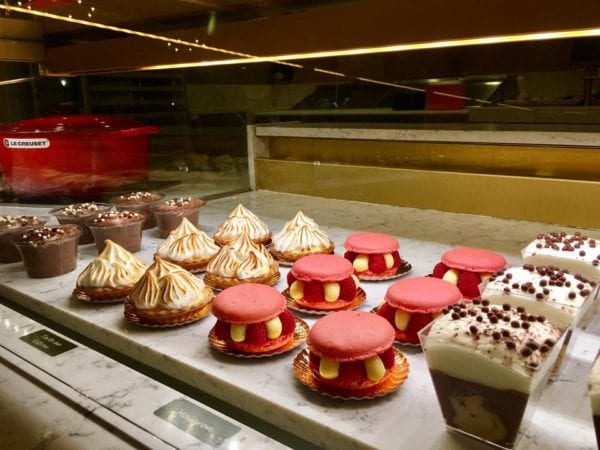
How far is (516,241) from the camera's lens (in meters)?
1.95

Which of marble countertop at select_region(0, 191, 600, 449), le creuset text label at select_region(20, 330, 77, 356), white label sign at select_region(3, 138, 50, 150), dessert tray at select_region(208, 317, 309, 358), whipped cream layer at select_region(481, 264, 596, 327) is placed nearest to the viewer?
marble countertop at select_region(0, 191, 600, 449)

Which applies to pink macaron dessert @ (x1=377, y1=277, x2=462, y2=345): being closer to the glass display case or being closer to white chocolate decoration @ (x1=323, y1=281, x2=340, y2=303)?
the glass display case

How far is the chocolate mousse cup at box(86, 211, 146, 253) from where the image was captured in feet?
6.40

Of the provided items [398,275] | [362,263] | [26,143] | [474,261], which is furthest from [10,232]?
[474,261]

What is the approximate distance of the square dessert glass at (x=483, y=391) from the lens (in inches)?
33.6

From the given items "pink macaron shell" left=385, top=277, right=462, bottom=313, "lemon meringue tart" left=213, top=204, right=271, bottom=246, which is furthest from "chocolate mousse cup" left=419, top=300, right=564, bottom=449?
"lemon meringue tart" left=213, top=204, right=271, bottom=246

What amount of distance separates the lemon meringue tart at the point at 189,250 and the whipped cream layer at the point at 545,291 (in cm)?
96

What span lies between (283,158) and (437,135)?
0.99 metres

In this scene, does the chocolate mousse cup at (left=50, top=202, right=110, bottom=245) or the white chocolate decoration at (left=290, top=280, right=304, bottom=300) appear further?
the chocolate mousse cup at (left=50, top=202, right=110, bottom=245)

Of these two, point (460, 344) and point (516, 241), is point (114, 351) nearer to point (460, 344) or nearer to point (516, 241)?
point (460, 344)

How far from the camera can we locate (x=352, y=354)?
1.04 meters

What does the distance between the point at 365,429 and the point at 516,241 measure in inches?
49.2

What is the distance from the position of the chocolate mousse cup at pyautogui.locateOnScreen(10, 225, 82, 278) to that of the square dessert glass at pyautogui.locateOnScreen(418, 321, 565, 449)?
1.35 m

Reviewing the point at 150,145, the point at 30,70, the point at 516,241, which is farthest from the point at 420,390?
the point at 30,70
